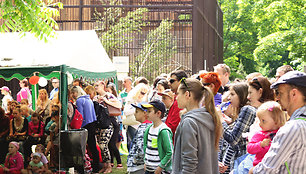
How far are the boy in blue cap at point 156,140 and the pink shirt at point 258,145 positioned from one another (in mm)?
1537

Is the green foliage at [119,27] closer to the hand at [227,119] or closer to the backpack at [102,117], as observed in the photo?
the backpack at [102,117]

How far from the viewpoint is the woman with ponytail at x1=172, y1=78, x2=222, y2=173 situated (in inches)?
166

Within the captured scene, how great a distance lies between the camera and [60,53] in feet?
32.5

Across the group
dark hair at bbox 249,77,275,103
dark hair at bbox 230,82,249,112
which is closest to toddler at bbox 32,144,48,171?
dark hair at bbox 230,82,249,112

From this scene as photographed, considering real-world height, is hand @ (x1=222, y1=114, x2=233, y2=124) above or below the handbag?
above

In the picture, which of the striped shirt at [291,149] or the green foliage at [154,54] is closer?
the striped shirt at [291,149]

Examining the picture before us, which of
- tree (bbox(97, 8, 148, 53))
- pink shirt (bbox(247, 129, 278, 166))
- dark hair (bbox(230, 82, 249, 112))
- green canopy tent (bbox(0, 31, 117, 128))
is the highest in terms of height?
tree (bbox(97, 8, 148, 53))

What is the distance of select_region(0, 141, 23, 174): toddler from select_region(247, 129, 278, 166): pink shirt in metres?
6.13

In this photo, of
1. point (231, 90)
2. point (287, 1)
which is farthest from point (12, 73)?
point (287, 1)

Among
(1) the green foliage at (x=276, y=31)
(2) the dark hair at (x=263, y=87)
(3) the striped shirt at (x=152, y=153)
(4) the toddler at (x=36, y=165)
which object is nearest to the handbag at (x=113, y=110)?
(4) the toddler at (x=36, y=165)

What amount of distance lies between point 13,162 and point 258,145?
6.36 m

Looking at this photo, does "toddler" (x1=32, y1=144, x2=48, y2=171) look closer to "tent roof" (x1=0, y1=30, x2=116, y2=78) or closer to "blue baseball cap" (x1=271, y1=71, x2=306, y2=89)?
"tent roof" (x1=0, y1=30, x2=116, y2=78)

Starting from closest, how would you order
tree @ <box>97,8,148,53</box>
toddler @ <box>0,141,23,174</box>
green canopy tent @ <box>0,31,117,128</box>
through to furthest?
1. green canopy tent @ <box>0,31,117,128</box>
2. toddler @ <box>0,141,23,174</box>
3. tree @ <box>97,8,148,53</box>

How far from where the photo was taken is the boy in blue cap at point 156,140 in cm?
594
